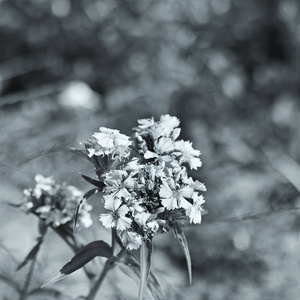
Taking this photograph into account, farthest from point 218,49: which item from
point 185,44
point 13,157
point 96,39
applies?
point 13,157

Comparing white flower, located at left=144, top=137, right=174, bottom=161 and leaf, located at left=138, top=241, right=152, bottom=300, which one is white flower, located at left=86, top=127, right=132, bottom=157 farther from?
leaf, located at left=138, top=241, right=152, bottom=300

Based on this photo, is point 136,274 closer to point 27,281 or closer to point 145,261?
point 145,261

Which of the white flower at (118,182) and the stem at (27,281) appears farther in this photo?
the stem at (27,281)

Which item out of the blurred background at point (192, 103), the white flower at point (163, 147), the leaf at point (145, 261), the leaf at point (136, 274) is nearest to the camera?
the leaf at point (145, 261)

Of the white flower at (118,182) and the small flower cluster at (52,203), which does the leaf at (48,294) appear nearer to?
the small flower cluster at (52,203)

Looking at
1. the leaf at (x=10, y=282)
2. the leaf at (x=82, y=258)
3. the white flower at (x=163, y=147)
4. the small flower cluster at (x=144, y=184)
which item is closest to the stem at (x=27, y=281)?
the leaf at (x=10, y=282)

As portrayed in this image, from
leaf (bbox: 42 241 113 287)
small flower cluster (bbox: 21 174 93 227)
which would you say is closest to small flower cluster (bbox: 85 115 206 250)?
leaf (bbox: 42 241 113 287)
